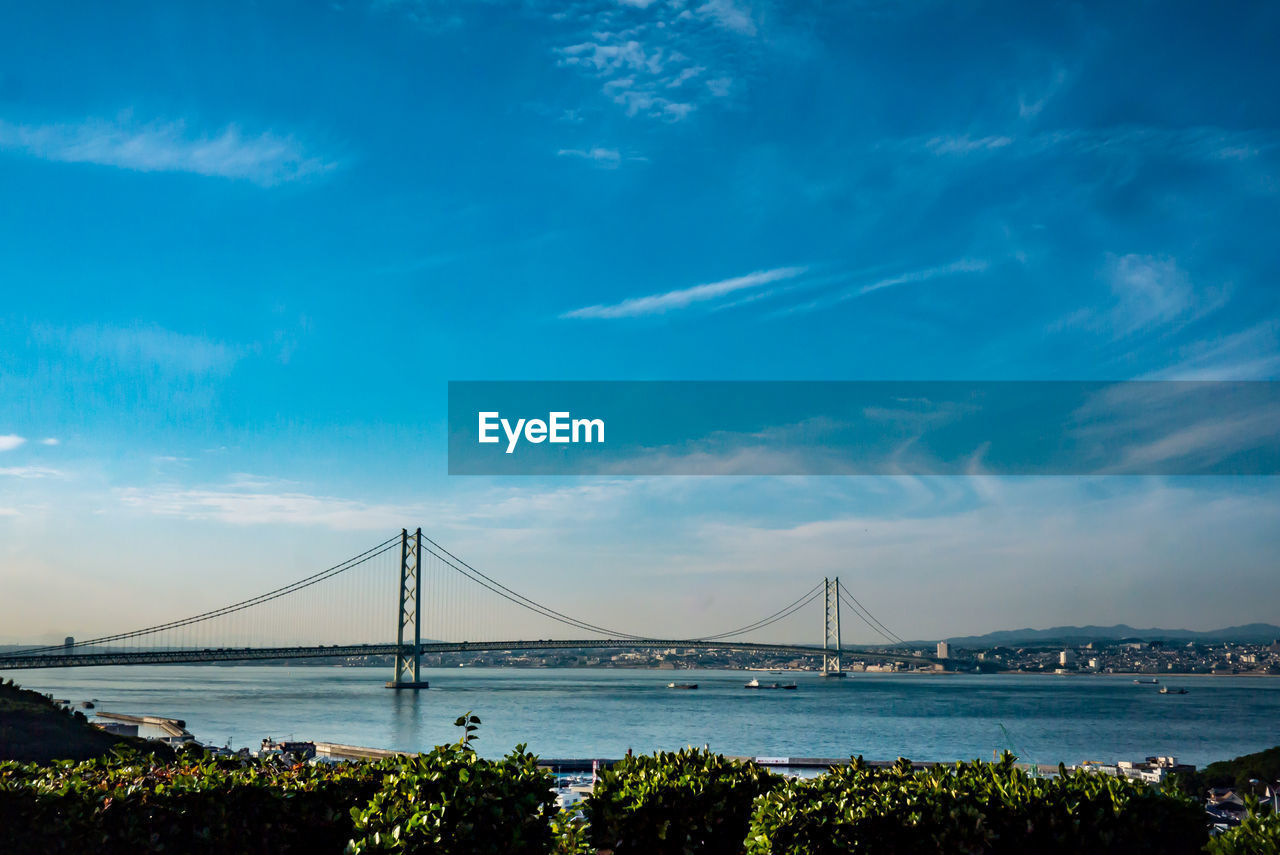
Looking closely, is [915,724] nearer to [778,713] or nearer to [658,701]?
[778,713]

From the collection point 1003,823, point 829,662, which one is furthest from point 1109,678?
point 1003,823

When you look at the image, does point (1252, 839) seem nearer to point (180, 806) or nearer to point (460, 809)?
point (460, 809)

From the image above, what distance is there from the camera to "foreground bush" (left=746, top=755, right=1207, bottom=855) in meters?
5.53

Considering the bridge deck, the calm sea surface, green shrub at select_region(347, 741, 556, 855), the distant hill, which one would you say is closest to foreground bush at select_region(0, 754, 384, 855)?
green shrub at select_region(347, 741, 556, 855)

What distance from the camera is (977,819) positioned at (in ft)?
18.1

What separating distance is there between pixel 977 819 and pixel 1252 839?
1376 mm

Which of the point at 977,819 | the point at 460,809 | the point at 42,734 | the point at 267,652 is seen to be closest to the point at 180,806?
the point at 460,809

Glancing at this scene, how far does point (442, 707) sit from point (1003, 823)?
282 feet

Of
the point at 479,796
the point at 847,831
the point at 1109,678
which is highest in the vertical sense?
the point at 479,796

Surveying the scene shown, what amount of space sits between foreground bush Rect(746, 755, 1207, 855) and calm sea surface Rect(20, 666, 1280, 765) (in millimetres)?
39381

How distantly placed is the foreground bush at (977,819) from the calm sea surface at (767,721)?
129 feet

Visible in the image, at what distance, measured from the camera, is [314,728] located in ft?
227

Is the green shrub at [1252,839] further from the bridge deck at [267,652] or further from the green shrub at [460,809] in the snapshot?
the bridge deck at [267,652]

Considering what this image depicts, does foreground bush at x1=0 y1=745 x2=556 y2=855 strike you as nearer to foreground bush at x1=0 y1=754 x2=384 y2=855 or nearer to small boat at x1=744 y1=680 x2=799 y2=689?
foreground bush at x1=0 y1=754 x2=384 y2=855
